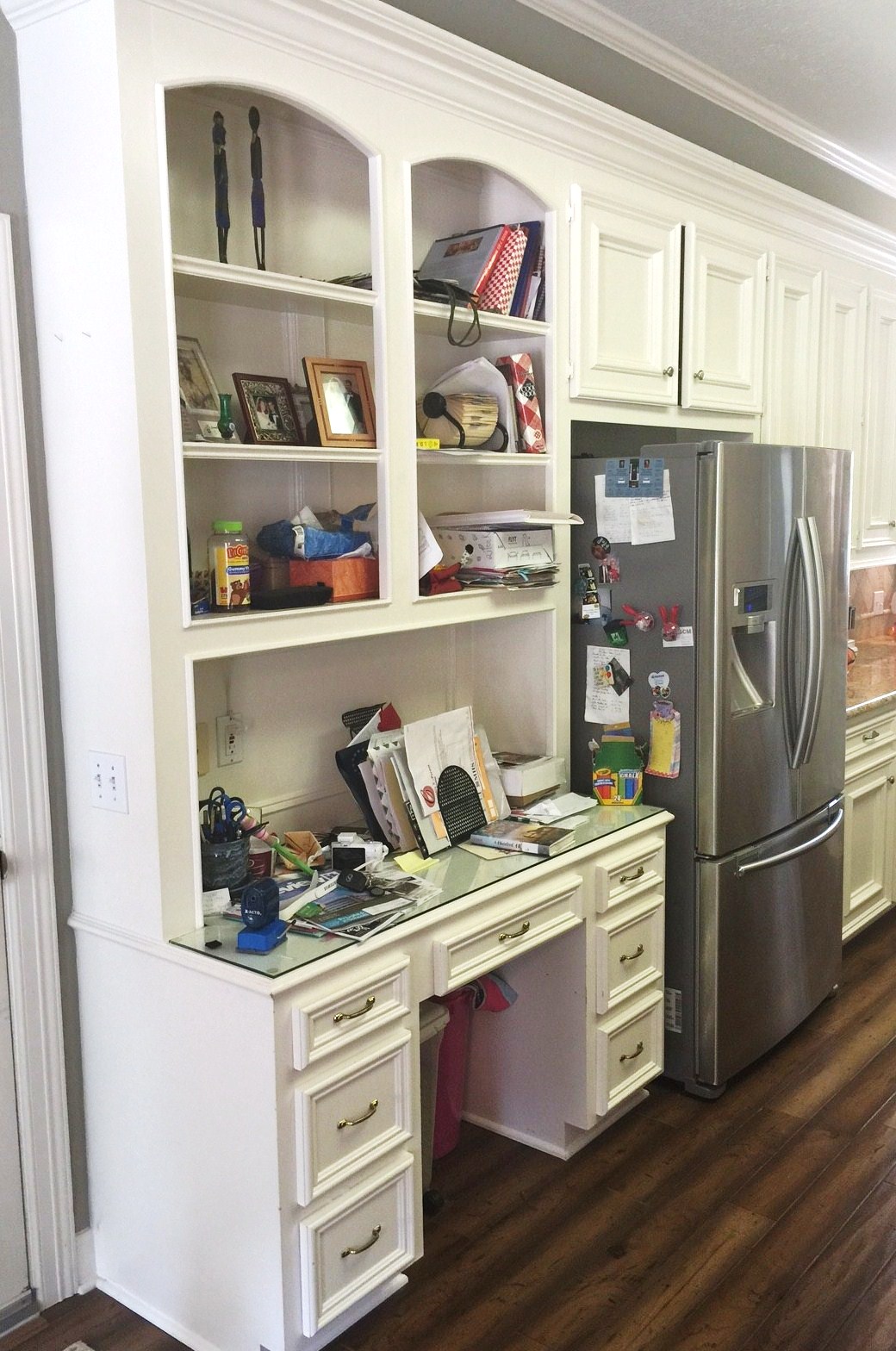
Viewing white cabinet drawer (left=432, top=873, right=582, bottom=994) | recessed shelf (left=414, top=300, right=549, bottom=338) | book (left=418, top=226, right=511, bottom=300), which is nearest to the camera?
white cabinet drawer (left=432, top=873, right=582, bottom=994)

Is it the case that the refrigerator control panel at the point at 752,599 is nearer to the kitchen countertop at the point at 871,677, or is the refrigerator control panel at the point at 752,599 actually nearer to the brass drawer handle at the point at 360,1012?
the kitchen countertop at the point at 871,677

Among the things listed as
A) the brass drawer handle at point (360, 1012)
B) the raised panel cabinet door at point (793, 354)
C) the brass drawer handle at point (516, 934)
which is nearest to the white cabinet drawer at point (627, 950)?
the brass drawer handle at point (516, 934)

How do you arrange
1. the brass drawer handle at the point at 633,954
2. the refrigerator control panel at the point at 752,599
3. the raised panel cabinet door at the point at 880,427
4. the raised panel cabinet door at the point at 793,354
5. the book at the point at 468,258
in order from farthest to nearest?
the raised panel cabinet door at the point at 880,427, the raised panel cabinet door at the point at 793,354, the refrigerator control panel at the point at 752,599, the brass drawer handle at the point at 633,954, the book at the point at 468,258

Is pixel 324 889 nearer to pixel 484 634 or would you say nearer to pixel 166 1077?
pixel 166 1077

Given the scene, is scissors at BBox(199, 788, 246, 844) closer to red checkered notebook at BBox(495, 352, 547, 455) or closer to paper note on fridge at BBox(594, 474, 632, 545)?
red checkered notebook at BBox(495, 352, 547, 455)

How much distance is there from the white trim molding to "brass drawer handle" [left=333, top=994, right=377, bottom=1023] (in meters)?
0.62

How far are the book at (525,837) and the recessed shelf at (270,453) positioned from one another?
2.91ft

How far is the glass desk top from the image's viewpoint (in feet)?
6.43

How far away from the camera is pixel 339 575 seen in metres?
2.33

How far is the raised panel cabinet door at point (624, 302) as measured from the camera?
9.23 feet

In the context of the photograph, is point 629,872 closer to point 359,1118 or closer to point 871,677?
point 359,1118

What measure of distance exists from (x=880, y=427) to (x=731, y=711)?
2018mm

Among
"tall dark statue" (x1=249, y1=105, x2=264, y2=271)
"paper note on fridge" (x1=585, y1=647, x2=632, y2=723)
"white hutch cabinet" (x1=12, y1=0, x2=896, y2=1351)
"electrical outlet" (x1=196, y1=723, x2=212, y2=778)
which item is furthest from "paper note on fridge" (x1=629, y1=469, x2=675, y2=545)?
"electrical outlet" (x1=196, y1=723, x2=212, y2=778)

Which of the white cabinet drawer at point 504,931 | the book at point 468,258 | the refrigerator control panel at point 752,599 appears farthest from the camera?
the refrigerator control panel at point 752,599
